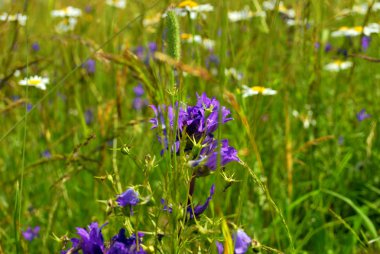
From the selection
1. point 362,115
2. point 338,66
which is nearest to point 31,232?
point 362,115

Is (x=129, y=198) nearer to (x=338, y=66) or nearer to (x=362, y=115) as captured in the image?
(x=362, y=115)

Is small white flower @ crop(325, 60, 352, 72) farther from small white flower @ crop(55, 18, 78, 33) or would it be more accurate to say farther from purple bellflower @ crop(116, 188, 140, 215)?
purple bellflower @ crop(116, 188, 140, 215)

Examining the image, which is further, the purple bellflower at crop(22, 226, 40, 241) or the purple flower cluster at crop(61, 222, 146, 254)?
the purple bellflower at crop(22, 226, 40, 241)

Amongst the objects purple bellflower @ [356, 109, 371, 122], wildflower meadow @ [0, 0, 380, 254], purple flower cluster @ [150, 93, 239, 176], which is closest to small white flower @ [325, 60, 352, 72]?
wildflower meadow @ [0, 0, 380, 254]

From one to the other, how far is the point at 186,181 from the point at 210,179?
36.6 inches

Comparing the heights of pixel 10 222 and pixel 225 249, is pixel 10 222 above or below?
below

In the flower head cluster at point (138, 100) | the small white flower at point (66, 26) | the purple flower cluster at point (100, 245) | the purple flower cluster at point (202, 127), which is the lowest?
the flower head cluster at point (138, 100)

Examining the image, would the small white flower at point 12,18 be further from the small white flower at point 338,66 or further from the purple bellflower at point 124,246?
the small white flower at point 338,66

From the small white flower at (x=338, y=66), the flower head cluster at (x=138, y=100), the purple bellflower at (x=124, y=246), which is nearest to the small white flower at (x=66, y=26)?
the flower head cluster at (x=138, y=100)

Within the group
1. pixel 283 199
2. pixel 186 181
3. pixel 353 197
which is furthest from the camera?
pixel 353 197

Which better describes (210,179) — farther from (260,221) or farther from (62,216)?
(62,216)

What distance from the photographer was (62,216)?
2066mm

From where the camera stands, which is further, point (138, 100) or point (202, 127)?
point (138, 100)

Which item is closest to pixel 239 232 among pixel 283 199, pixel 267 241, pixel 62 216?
pixel 267 241
